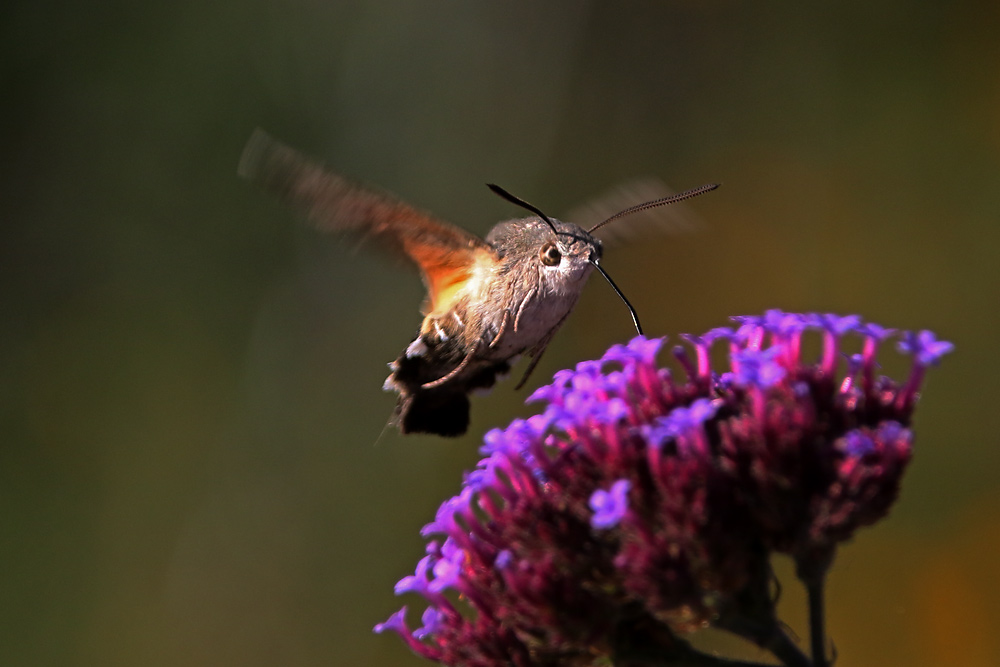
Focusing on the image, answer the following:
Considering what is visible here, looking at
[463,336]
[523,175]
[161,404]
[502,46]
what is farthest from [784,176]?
[161,404]

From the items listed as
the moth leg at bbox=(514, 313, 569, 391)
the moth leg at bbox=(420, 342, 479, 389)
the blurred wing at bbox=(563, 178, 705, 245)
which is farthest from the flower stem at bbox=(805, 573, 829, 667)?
the blurred wing at bbox=(563, 178, 705, 245)

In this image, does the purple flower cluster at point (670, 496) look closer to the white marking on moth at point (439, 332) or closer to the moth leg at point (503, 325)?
the moth leg at point (503, 325)

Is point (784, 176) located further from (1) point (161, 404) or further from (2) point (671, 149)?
(1) point (161, 404)

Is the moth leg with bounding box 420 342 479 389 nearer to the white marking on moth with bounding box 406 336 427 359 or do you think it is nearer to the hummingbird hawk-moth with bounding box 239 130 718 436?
the hummingbird hawk-moth with bounding box 239 130 718 436

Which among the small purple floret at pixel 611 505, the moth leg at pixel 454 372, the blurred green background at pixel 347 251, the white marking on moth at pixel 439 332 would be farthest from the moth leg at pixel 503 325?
the blurred green background at pixel 347 251

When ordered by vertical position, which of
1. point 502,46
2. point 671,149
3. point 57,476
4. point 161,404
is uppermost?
point 502,46
